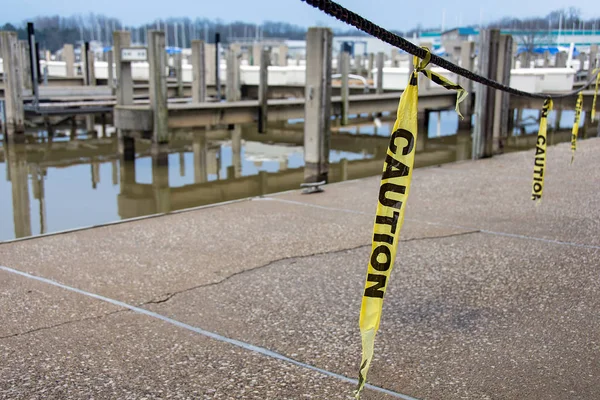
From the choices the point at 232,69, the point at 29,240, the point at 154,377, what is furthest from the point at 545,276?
the point at 232,69

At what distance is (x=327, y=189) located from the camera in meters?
8.60

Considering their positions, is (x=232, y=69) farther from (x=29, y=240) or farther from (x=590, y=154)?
(x=29, y=240)

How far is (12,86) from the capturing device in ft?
55.7

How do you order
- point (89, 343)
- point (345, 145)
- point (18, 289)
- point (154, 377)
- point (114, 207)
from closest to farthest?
point (154, 377) → point (89, 343) → point (18, 289) → point (114, 207) → point (345, 145)

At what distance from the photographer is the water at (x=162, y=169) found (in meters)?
10.9

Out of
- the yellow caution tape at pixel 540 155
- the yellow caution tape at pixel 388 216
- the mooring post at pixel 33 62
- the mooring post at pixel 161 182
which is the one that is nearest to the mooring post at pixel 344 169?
the mooring post at pixel 161 182

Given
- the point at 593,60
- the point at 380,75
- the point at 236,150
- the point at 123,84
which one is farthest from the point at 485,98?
the point at 593,60

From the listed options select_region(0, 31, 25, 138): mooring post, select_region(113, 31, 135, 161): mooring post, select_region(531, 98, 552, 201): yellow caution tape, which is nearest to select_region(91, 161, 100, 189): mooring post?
select_region(113, 31, 135, 161): mooring post

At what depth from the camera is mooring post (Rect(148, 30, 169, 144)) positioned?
525 inches

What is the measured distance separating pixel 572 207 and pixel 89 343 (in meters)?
5.44

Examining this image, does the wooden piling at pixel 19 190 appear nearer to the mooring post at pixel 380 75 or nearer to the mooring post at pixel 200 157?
the mooring post at pixel 200 157

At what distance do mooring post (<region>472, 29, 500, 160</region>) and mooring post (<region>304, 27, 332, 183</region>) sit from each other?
2618 mm

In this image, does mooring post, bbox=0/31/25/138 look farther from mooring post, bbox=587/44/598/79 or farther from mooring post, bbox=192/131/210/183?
mooring post, bbox=587/44/598/79

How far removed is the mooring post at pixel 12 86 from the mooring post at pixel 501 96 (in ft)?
38.1
